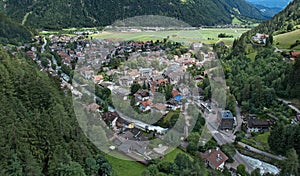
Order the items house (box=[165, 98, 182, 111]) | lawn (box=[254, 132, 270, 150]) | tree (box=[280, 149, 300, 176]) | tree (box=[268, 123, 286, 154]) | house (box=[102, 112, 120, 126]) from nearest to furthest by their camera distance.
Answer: tree (box=[280, 149, 300, 176]), tree (box=[268, 123, 286, 154]), lawn (box=[254, 132, 270, 150]), house (box=[102, 112, 120, 126]), house (box=[165, 98, 182, 111])

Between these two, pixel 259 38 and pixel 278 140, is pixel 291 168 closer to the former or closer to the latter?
pixel 278 140

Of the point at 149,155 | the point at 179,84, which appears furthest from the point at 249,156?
the point at 179,84

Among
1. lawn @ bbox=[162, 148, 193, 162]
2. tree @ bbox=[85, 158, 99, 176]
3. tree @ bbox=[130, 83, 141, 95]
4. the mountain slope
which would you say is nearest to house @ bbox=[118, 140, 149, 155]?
lawn @ bbox=[162, 148, 193, 162]

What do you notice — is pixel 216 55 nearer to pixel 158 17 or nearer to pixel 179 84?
pixel 179 84

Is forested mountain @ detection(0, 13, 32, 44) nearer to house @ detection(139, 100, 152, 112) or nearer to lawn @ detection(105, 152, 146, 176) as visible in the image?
house @ detection(139, 100, 152, 112)

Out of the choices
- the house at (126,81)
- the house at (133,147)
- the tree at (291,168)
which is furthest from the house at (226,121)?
the house at (126,81)
